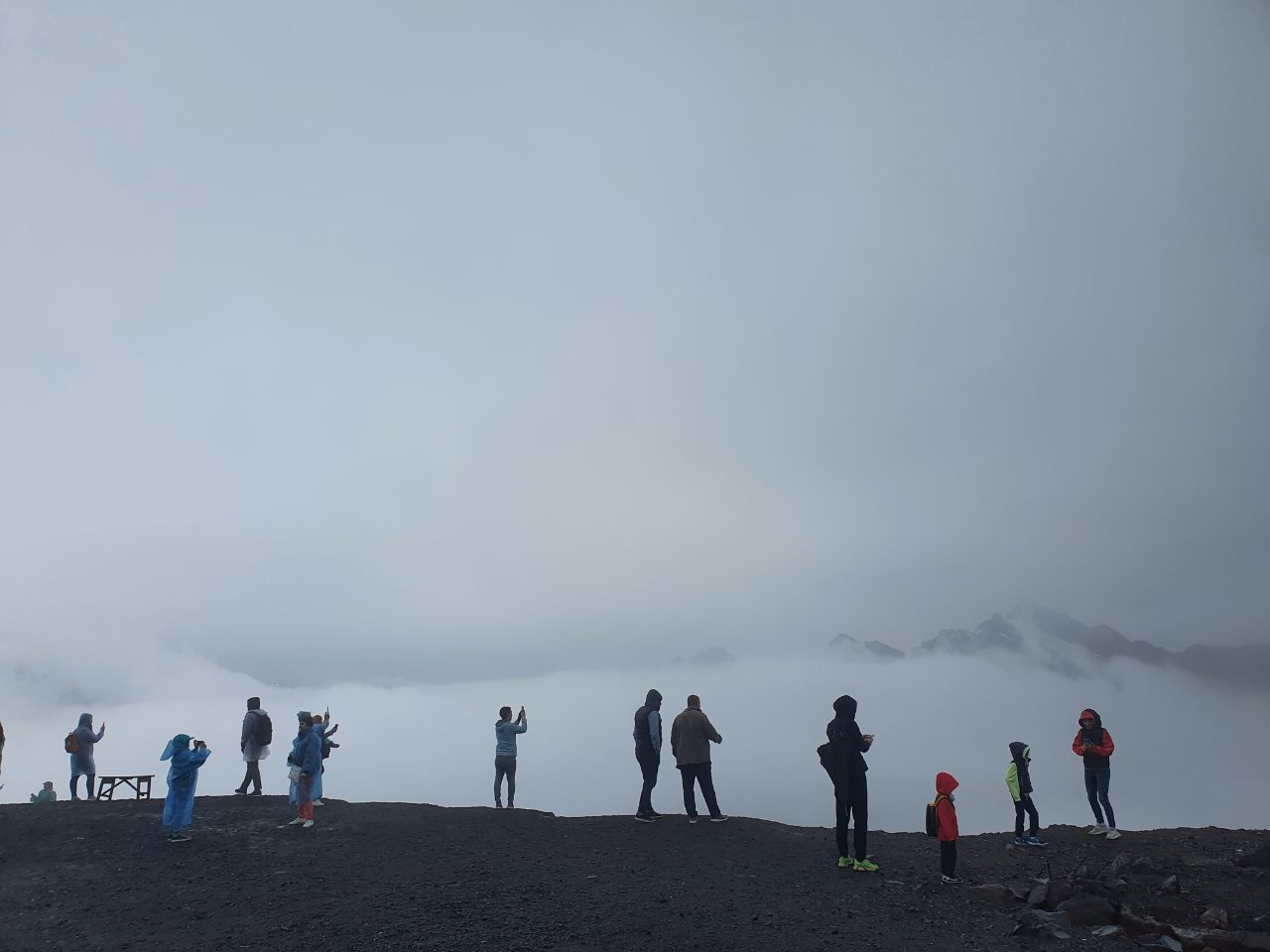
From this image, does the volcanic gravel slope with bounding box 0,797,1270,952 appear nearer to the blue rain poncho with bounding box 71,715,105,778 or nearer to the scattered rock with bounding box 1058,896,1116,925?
the scattered rock with bounding box 1058,896,1116,925

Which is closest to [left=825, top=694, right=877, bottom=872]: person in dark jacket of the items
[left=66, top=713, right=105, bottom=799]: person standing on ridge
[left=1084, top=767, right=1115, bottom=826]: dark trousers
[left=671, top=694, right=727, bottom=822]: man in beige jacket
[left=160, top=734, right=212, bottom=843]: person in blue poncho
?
[left=671, top=694, right=727, bottom=822]: man in beige jacket

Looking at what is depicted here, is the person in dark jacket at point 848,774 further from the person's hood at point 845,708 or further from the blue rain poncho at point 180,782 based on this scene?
the blue rain poncho at point 180,782

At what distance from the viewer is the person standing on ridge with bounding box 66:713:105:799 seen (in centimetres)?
2127

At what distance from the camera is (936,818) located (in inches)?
548

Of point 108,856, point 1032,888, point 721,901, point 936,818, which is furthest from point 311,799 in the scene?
point 1032,888

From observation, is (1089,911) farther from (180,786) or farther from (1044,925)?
(180,786)

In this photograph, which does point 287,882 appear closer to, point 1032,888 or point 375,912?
point 375,912

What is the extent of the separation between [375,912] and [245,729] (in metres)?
11.6

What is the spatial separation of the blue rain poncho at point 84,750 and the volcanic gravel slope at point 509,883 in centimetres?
315

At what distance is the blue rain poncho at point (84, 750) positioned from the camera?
21.3m

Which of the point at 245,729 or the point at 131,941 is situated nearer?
the point at 131,941

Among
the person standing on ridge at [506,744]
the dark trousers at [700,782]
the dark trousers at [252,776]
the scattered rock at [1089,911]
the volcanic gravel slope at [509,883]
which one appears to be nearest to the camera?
the volcanic gravel slope at [509,883]

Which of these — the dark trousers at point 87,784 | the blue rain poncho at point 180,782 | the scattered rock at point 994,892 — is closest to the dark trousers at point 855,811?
the scattered rock at point 994,892

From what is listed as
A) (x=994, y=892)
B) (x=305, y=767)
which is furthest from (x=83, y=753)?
(x=994, y=892)
